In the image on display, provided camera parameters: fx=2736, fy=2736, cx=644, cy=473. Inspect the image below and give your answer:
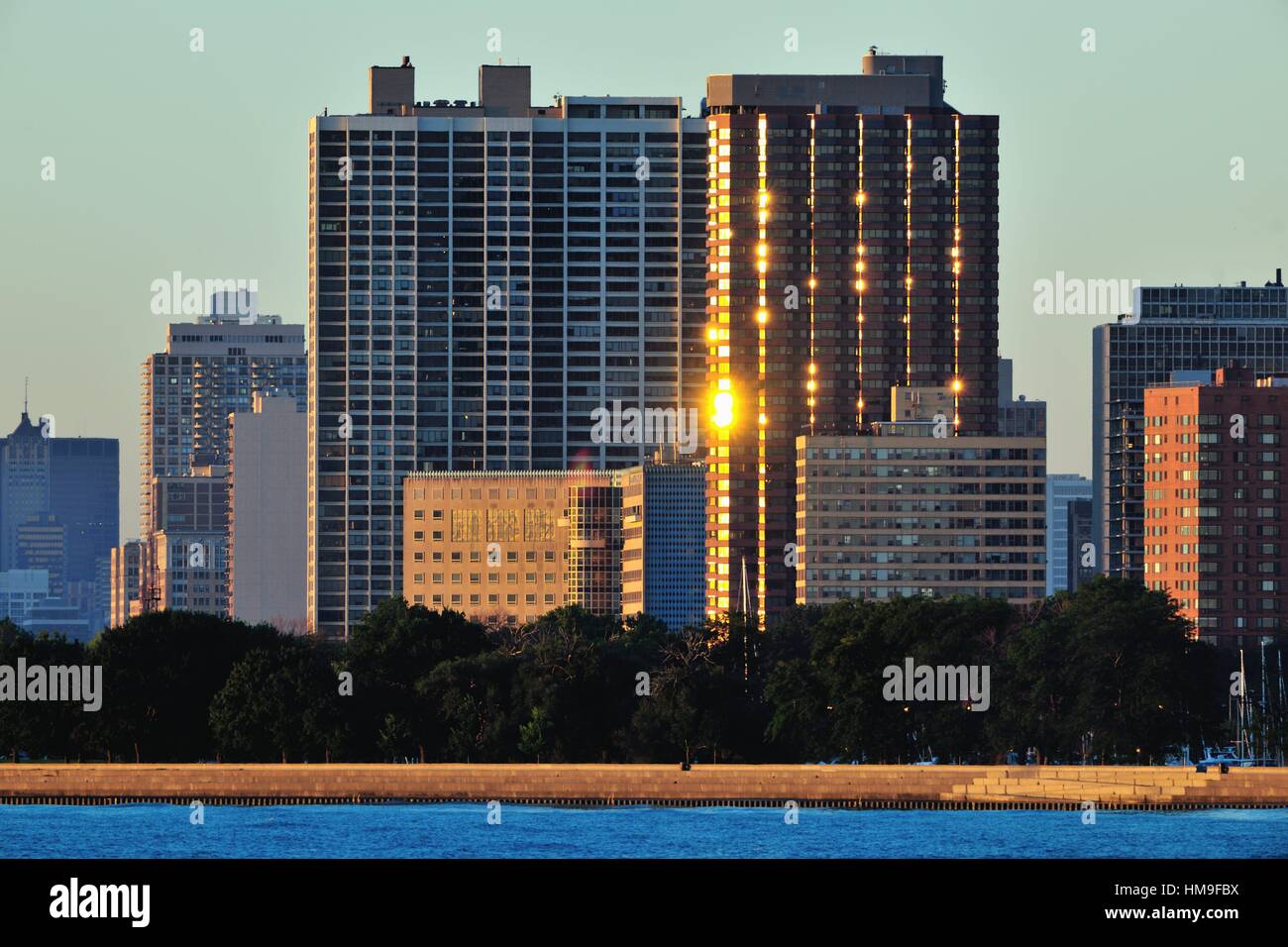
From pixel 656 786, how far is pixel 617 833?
13.4 m

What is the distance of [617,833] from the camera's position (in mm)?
159125

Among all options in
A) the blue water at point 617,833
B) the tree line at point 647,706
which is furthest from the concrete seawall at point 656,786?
the tree line at point 647,706

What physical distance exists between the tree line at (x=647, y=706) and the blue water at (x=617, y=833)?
354 inches

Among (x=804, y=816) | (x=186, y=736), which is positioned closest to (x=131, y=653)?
(x=186, y=736)

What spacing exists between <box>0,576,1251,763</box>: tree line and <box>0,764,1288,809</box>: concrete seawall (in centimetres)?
439

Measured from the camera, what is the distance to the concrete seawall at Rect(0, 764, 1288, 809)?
168125 millimetres

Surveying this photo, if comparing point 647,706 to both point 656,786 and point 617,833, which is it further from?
point 617,833

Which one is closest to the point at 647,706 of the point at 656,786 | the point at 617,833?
the point at 656,786

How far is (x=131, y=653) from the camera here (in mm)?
186625

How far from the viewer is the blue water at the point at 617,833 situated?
146 m

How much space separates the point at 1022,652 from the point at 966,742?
10621 millimetres

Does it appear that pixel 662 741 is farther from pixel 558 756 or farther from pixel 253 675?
pixel 253 675
